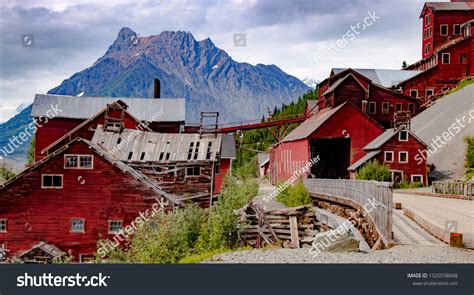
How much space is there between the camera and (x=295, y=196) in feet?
111

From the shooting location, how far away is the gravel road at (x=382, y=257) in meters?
15.7

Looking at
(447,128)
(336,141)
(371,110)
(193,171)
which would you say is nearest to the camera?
(193,171)

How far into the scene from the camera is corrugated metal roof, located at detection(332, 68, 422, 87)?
223ft

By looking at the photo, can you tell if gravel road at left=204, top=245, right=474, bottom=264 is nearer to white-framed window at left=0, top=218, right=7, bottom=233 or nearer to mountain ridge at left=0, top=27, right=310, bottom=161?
white-framed window at left=0, top=218, right=7, bottom=233

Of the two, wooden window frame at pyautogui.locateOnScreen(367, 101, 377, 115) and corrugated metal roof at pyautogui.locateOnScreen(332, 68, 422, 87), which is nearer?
wooden window frame at pyautogui.locateOnScreen(367, 101, 377, 115)

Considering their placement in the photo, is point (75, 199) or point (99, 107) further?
point (99, 107)

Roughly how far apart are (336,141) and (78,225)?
22605 mm

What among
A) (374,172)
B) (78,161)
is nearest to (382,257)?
(78,161)

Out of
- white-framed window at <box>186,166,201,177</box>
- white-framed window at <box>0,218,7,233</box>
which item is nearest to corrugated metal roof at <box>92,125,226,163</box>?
white-framed window at <box>186,166,201,177</box>

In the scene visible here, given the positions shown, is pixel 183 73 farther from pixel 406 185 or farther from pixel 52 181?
pixel 52 181

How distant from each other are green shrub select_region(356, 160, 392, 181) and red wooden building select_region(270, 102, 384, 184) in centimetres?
517

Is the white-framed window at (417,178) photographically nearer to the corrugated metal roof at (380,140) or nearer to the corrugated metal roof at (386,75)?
the corrugated metal roof at (380,140)

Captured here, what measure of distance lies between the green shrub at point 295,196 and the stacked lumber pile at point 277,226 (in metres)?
4.28
